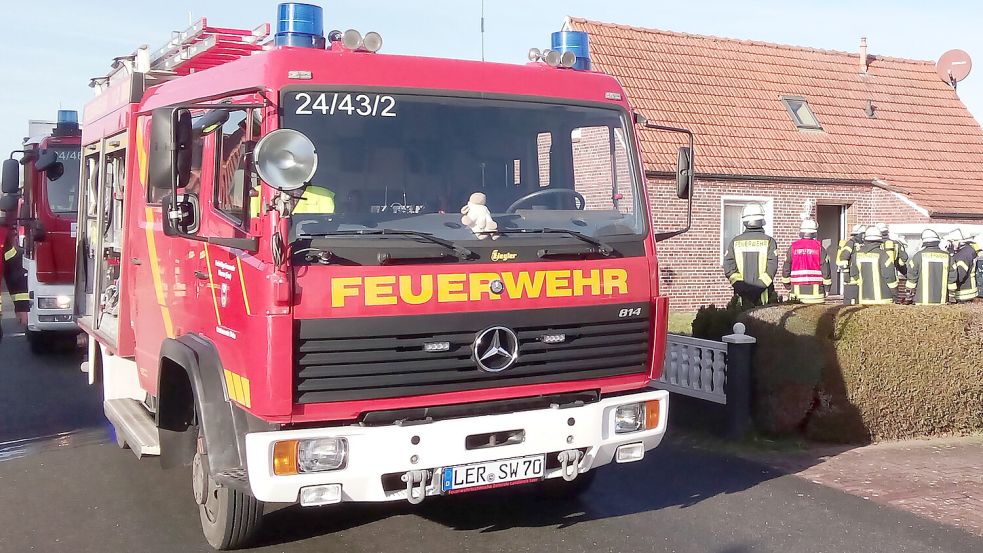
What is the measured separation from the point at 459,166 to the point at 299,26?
1.10 meters

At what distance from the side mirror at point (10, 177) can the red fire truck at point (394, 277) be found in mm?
5696

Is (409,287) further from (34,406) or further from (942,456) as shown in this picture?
(34,406)

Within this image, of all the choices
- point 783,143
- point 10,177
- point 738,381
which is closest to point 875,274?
point 738,381

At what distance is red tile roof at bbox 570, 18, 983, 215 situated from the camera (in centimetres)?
1870

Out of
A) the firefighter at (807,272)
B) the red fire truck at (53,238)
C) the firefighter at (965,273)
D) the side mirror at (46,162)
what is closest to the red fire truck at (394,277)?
the side mirror at (46,162)

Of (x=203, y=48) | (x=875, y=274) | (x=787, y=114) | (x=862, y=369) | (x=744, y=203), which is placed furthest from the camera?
(x=787, y=114)

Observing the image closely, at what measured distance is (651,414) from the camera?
5.35m

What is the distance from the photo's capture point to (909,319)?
7707 millimetres

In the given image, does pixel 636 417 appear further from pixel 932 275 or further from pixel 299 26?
pixel 932 275

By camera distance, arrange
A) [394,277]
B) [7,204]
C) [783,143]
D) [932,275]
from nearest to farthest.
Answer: [394,277], [7,204], [932,275], [783,143]

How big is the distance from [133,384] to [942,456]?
6.14 meters

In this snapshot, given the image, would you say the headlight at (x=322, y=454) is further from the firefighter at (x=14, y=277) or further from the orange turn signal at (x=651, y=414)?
the firefighter at (x=14, y=277)

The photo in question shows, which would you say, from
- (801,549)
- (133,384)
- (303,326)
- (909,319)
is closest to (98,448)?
(133,384)

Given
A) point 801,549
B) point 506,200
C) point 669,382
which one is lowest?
point 801,549
